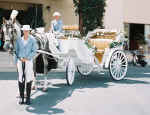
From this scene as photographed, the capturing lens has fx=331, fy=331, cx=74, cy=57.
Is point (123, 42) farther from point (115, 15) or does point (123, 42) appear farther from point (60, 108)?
point (115, 15)

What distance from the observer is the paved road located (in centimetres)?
665

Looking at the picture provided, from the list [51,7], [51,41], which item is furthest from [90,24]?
[51,41]

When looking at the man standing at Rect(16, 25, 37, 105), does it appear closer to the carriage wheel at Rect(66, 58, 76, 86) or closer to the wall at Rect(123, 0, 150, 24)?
the carriage wheel at Rect(66, 58, 76, 86)

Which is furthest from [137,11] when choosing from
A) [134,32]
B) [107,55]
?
[107,55]

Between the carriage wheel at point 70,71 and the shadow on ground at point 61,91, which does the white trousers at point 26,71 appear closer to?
the shadow on ground at point 61,91

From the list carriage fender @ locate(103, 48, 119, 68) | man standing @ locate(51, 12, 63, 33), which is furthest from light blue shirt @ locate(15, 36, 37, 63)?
carriage fender @ locate(103, 48, 119, 68)

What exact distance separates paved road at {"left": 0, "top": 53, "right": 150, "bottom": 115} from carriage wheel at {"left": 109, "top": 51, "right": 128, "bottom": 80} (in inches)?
9.8

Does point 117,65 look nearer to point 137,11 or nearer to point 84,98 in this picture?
point 84,98

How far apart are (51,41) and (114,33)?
11.6 ft

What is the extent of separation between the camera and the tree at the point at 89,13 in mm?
19641

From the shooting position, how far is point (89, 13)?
20188 millimetres

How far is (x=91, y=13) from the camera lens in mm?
20438

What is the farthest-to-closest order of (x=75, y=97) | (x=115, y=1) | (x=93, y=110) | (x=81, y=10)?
(x=115, y=1) < (x=81, y=10) < (x=75, y=97) < (x=93, y=110)

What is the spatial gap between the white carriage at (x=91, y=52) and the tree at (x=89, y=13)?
27.1 feet
